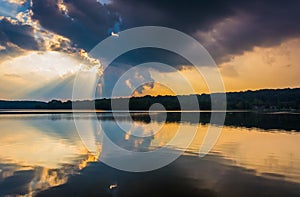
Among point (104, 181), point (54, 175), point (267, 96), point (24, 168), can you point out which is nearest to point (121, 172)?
point (104, 181)

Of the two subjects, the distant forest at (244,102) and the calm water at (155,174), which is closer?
the calm water at (155,174)

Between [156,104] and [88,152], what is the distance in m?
154

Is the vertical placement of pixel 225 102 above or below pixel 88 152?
above

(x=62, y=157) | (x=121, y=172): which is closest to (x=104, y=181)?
(x=121, y=172)

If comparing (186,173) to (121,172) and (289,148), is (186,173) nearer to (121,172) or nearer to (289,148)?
(121,172)

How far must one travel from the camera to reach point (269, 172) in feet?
43.0

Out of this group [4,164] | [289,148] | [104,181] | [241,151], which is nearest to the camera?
[104,181]

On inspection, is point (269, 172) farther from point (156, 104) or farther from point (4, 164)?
point (156, 104)

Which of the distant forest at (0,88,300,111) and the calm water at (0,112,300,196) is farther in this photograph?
the distant forest at (0,88,300,111)

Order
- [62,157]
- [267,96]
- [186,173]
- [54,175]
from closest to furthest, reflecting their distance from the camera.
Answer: [54,175]
[186,173]
[62,157]
[267,96]

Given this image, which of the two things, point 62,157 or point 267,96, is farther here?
point 267,96

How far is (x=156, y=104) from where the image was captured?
171625 mm

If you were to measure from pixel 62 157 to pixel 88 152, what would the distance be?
204 centimetres

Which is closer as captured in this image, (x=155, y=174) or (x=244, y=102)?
(x=155, y=174)
